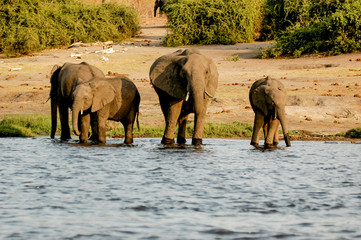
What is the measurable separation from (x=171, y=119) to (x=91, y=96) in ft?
5.14

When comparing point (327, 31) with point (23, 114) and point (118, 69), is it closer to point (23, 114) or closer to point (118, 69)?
point (118, 69)

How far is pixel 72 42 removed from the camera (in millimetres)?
32344

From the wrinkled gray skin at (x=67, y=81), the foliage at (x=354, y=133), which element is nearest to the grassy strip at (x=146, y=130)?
the foliage at (x=354, y=133)

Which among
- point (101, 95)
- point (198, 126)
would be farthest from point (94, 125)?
point (198, 126)

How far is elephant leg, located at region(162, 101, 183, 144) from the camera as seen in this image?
45.6 ft

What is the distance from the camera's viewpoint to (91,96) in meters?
13.7

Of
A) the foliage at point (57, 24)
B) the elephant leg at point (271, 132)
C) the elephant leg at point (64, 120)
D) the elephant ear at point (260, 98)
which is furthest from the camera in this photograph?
the foliage at point (57, 24)

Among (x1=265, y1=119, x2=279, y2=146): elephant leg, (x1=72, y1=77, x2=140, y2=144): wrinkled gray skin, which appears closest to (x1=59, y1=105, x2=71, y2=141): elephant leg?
(x1=72, y1=77, x2=140, y2=144): wrinkled gray skin

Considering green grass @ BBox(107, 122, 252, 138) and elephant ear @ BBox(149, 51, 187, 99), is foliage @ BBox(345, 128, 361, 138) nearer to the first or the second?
green grass @ BBox(107, 122, 252, 138)

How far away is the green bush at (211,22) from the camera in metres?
30.9

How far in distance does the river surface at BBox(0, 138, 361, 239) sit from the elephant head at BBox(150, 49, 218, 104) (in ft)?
3.59

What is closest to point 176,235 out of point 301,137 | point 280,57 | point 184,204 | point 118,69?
point 184,204

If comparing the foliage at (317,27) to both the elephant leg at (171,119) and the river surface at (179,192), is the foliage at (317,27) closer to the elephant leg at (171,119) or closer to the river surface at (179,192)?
the river surface at (179,192)

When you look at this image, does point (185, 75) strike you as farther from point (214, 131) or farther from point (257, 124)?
point (214, 131)
